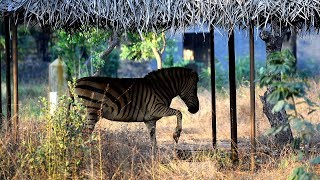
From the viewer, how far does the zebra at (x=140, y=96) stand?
34.8 ft

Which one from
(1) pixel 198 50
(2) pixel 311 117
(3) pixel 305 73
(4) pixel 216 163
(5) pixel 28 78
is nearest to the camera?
(4) pixel 216 163

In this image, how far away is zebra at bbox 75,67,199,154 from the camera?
10594mm

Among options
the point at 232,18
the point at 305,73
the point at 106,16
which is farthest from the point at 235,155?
the point at 305,73

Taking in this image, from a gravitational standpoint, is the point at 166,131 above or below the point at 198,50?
below

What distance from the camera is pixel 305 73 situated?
78.7 feet

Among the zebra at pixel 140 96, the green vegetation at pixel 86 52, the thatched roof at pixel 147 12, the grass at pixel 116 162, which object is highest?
the thatched roof at pixel 147 12

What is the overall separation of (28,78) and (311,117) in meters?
17.4

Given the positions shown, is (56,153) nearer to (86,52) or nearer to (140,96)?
(140,96)

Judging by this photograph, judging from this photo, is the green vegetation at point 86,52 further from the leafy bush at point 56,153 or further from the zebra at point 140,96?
the leafy bush at point 56,153

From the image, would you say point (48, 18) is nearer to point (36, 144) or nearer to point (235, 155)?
point (36, 144)

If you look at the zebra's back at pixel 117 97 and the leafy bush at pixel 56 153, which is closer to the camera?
the leafy bush at pixel 56 153

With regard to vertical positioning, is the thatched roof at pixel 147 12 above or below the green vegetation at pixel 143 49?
above

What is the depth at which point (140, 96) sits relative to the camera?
444 inches

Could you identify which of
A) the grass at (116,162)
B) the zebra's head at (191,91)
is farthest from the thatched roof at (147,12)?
the zebra's head at (191,91)
